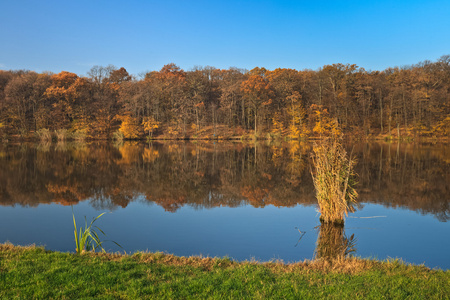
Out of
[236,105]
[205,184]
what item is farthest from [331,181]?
[236,105]

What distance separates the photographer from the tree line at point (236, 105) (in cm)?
5703

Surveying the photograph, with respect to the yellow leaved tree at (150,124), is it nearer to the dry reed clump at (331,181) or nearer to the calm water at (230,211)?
the calm water at (230,211)

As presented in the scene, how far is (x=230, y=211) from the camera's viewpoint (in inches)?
456

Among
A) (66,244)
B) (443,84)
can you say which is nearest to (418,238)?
(66,244)

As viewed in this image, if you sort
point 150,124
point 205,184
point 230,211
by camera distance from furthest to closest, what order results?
point 150,124 → point 205,184 → point 230,211

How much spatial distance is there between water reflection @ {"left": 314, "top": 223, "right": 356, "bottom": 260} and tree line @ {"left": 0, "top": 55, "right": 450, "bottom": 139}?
1961 inches

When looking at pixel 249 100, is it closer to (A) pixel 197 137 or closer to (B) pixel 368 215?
(A) pixel 197 137

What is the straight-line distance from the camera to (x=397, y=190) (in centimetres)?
1485

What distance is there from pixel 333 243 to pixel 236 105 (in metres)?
59.7

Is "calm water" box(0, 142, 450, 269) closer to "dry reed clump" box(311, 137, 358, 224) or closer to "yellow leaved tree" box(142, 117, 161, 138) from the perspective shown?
"dry reed clump" box(311, 137, 358, 224)

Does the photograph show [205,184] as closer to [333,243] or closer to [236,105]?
[333,243]

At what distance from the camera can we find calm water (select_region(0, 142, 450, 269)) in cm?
802

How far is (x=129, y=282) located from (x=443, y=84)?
6510 cm

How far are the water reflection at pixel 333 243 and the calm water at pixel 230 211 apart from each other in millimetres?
25
